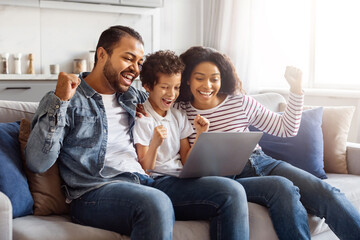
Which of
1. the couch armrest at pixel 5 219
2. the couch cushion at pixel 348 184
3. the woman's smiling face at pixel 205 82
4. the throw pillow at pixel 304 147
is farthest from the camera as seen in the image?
the throw pillow at pixel 304 147

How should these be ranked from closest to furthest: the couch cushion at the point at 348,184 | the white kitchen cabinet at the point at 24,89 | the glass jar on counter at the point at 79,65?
the couch cushion at the point at 348,184
the white kitchen cabinet at the point at 24,89
the glass jar on counter at the point at 79,65

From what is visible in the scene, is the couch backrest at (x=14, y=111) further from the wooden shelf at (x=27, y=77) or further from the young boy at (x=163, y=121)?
the wooden shelf at (x=27, y=77)

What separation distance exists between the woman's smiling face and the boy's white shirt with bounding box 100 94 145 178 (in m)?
0.35

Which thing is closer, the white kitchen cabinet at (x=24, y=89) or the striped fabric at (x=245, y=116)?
the striped fabric at (x=245, y=116)

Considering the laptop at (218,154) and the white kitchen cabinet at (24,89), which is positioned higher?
the white kitchen cabinet at (24,89)

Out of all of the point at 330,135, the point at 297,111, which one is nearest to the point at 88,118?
the point at 297,111

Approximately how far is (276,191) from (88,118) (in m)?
0.74

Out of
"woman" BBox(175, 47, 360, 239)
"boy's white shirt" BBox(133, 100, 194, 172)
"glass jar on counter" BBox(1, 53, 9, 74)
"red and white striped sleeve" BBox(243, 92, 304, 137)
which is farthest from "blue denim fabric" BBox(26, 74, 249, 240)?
"glass jar on counter" BBox(1, 53, 9, 74)

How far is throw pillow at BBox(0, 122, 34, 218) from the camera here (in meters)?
1.53

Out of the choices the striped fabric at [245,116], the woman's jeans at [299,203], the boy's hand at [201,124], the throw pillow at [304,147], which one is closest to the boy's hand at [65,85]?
the boy's hand at [201,124]

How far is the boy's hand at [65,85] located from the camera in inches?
57.6

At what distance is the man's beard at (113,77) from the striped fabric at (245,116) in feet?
1.14

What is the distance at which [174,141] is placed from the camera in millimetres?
1870

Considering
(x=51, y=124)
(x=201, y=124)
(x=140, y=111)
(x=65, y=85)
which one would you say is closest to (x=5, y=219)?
(x=51, y=124)
